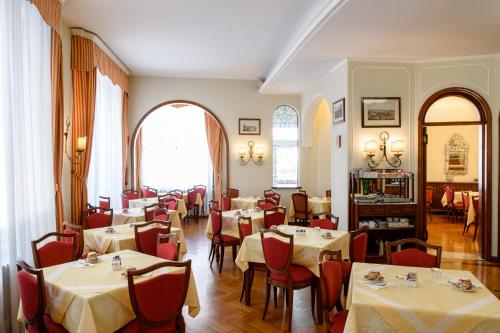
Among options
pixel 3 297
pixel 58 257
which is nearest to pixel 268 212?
pixel 58 257

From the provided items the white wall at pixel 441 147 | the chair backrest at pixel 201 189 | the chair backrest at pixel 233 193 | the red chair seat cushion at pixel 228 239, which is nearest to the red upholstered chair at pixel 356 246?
the red chair seat cushion at pixel 228 239

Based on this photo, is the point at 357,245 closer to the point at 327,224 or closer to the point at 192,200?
the point at 327,224

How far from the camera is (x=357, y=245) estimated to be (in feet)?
12.3

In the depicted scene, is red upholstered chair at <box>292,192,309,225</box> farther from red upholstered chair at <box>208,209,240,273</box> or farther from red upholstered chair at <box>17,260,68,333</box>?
red upholstered chair at <box>17,260,68,333</box>

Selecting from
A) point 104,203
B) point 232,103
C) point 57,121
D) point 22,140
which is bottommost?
point 104,203

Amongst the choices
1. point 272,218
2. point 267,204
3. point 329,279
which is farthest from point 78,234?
point 267,204

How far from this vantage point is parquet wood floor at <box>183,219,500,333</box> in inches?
146

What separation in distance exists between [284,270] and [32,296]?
7.24ft

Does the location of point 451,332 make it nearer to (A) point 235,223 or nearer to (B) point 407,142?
(A) point 235,223

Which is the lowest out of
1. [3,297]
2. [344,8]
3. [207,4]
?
[3,297]

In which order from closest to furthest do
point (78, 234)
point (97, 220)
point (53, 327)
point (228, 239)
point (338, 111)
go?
point (53, 327) → point (78, 234) → point (97, 220) → point (228, 239) → point (338, 111)

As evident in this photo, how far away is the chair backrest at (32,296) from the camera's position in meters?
2.59

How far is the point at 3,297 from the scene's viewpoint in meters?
3.49

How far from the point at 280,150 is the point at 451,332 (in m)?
7.46
